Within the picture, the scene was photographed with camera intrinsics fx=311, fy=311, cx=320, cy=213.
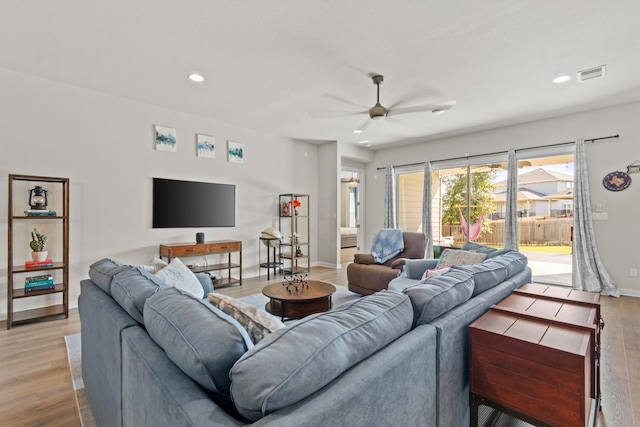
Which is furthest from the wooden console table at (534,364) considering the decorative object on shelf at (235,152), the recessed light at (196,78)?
the decorative object on shelf at (235,152)

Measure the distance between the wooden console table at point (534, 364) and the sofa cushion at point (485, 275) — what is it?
20 cm

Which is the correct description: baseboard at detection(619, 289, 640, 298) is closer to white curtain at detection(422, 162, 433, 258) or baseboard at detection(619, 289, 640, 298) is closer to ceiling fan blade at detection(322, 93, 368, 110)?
white curtain at detection(422, 162, 433, 258)

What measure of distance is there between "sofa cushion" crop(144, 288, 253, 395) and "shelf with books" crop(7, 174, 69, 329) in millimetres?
3113

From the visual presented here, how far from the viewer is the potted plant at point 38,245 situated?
130 inches

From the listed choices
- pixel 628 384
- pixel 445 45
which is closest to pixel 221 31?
pixel 445 45

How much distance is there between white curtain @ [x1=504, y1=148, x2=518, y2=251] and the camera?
5.17 metres

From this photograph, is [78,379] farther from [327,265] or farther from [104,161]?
[327,265]

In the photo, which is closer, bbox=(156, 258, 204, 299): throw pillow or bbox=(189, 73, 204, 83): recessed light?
bbox=(156, 258, 204, 299): throw pillow

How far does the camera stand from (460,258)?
3.18 m

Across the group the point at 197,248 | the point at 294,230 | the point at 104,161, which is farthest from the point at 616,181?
the point at 104,161

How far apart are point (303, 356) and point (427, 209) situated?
5.91 meters

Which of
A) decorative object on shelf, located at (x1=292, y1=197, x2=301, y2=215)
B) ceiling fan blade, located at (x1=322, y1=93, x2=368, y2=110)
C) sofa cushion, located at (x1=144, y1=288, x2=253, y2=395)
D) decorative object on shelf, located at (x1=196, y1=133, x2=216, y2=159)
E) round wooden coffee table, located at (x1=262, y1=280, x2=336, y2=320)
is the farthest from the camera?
decorative object on shelf, located at (x1=292, y1=197, x2=301, y2=215)

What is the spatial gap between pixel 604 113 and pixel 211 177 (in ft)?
19.3

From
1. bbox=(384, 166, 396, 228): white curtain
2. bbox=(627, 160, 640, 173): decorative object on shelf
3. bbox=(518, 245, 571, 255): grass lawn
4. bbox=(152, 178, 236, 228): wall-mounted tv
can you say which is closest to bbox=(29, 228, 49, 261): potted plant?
bbox=(152, 178, 236, 228): wall-mounted tv
